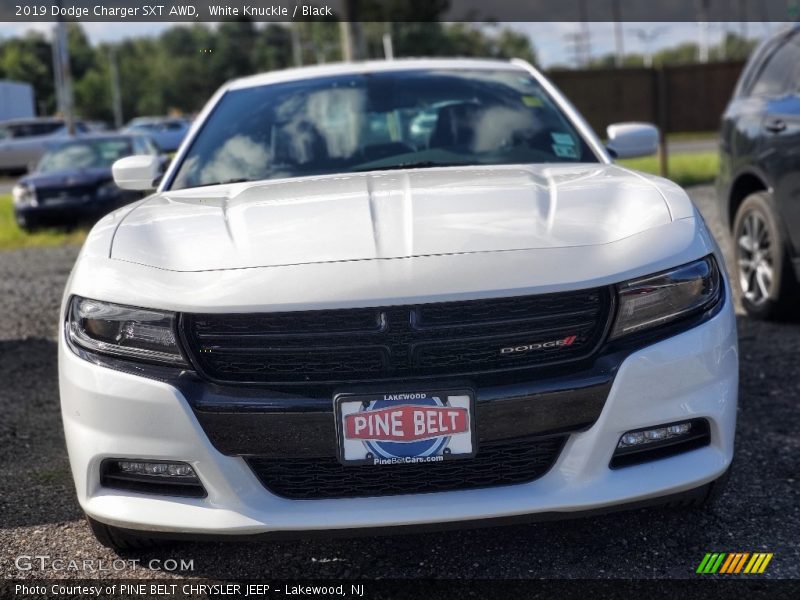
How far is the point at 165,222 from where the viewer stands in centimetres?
280

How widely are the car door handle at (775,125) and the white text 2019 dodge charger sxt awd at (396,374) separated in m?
Result: 2.81

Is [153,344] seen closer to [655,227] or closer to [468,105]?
[655,227]

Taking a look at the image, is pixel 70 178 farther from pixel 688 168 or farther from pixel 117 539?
pixel 117 539

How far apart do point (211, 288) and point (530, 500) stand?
36.3 inches

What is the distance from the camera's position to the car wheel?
515cm

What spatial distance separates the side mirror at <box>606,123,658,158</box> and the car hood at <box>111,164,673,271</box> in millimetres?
885

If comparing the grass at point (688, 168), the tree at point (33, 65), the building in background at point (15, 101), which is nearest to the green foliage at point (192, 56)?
the tree at point (33, 65)

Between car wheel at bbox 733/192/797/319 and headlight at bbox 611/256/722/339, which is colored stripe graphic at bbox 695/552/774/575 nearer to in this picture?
headlight at bbox 611/256/722/339

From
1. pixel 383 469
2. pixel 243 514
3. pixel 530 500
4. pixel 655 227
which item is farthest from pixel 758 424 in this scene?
pixel 243 514

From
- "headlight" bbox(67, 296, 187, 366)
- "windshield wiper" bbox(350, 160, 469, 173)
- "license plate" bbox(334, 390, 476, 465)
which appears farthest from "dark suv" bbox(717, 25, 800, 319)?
"headlight" bbox(67, 296, 187, 366)

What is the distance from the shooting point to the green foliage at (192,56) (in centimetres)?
5909

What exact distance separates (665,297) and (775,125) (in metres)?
3.15

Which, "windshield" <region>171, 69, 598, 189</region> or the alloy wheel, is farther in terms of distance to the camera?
the alloy wheel

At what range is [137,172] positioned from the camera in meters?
3.85
